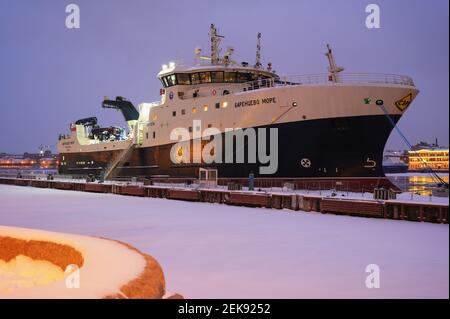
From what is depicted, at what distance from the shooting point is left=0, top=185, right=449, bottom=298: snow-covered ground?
6.83 meters

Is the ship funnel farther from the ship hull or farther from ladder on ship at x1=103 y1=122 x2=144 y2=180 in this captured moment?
the ship hull

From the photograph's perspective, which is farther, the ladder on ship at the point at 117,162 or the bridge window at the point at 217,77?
the ladder on ship at the point at 117,162

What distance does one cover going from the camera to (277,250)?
32.8 ft

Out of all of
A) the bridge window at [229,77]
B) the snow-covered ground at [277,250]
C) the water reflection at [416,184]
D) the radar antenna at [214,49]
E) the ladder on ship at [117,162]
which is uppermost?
the radar antenna at [214,49]

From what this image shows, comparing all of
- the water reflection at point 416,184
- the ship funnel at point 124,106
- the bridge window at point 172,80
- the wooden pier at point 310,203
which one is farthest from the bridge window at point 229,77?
the ship funnel at point 124,106

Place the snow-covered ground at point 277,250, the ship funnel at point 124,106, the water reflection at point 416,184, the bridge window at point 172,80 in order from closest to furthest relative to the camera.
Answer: the snow-covered ground at point 277,250, the water reflection at point 416,184, the bridge window at point 172,80, the ship funnel at point 124,106

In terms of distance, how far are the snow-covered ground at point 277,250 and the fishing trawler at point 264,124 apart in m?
7.76

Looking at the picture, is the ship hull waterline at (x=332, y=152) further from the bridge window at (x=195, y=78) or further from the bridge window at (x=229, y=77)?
the bridge window at (x=195, y=78)

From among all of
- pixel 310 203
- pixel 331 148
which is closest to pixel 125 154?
pixel 331 148

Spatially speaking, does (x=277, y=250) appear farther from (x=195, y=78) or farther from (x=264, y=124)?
(x=195, y=78)

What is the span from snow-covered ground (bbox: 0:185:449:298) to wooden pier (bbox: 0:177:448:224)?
0.69m

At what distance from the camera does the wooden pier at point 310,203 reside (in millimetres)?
15461

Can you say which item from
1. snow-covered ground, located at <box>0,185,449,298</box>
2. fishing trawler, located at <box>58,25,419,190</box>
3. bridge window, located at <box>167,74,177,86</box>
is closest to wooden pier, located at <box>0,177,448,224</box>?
snow-covered ground, located at <box>0,185,449,298</box>
